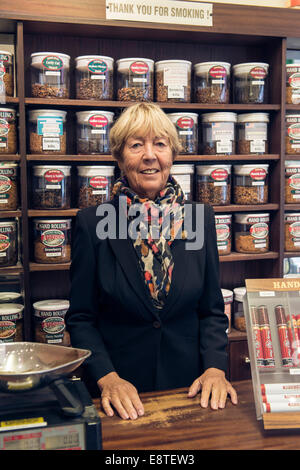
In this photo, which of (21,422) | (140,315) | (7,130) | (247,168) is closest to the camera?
(21,422)

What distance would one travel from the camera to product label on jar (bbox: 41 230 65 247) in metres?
2.20

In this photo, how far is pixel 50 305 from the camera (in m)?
2.24

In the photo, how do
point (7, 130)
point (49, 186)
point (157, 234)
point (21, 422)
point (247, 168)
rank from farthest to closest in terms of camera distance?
1. point (247, 168)
2. point (49, 186)
3. point (7, 130)
4. point (157, 234)
5. point (21, 422)

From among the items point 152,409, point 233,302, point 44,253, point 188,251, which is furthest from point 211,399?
point 233,302

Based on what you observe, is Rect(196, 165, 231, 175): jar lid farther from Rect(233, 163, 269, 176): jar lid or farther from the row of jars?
the row of jars

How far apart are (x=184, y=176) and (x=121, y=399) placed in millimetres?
1419

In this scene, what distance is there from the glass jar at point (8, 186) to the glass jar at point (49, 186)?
0.09 meters

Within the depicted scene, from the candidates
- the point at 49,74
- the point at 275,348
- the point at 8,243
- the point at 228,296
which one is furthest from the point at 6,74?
the point at 275,348

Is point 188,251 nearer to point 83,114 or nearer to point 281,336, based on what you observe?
point 281,336

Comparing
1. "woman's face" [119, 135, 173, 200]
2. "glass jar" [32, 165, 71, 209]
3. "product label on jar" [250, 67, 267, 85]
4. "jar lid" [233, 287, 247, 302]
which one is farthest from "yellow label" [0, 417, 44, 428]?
"product label on jar" [250, 67, 267, 85]

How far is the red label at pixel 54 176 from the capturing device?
2189 mm

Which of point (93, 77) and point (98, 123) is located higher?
point (93, 77)

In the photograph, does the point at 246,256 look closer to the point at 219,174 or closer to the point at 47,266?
the point at 219,174

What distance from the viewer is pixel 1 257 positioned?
2.15 m
